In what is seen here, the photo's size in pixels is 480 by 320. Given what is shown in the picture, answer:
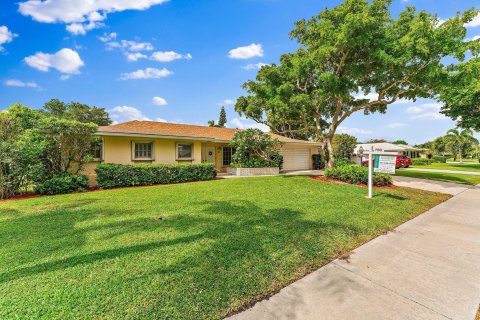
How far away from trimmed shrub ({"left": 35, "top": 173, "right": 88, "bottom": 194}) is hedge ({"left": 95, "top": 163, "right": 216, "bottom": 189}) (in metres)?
0.67

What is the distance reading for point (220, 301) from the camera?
7.57 ft

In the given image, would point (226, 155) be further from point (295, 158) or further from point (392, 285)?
point (392, 285)

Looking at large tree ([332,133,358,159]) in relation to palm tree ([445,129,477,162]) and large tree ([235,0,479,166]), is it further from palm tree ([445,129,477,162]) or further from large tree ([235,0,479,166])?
palm tree ([445,129,477,162])

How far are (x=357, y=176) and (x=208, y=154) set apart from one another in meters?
10.0

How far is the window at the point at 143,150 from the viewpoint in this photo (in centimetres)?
1239

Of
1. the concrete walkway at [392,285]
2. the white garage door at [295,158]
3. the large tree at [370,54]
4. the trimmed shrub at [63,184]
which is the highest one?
the large tree at [370,54]

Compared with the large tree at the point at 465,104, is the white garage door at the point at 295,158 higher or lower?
lower

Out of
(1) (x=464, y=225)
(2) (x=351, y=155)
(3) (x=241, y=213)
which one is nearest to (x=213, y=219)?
(3) (x=241, y=213)

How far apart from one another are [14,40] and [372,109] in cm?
2223

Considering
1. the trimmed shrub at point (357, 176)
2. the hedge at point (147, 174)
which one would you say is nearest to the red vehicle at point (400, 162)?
the trimmed shrub at point (357, 176)

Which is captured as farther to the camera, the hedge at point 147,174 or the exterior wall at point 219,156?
the exterior wall at point 219,156

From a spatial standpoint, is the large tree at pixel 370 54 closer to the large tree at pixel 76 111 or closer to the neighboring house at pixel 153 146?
the neighboring house at pixel 153 146

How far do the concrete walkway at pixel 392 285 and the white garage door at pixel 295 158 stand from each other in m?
15.5

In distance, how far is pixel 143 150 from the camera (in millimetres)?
12633
